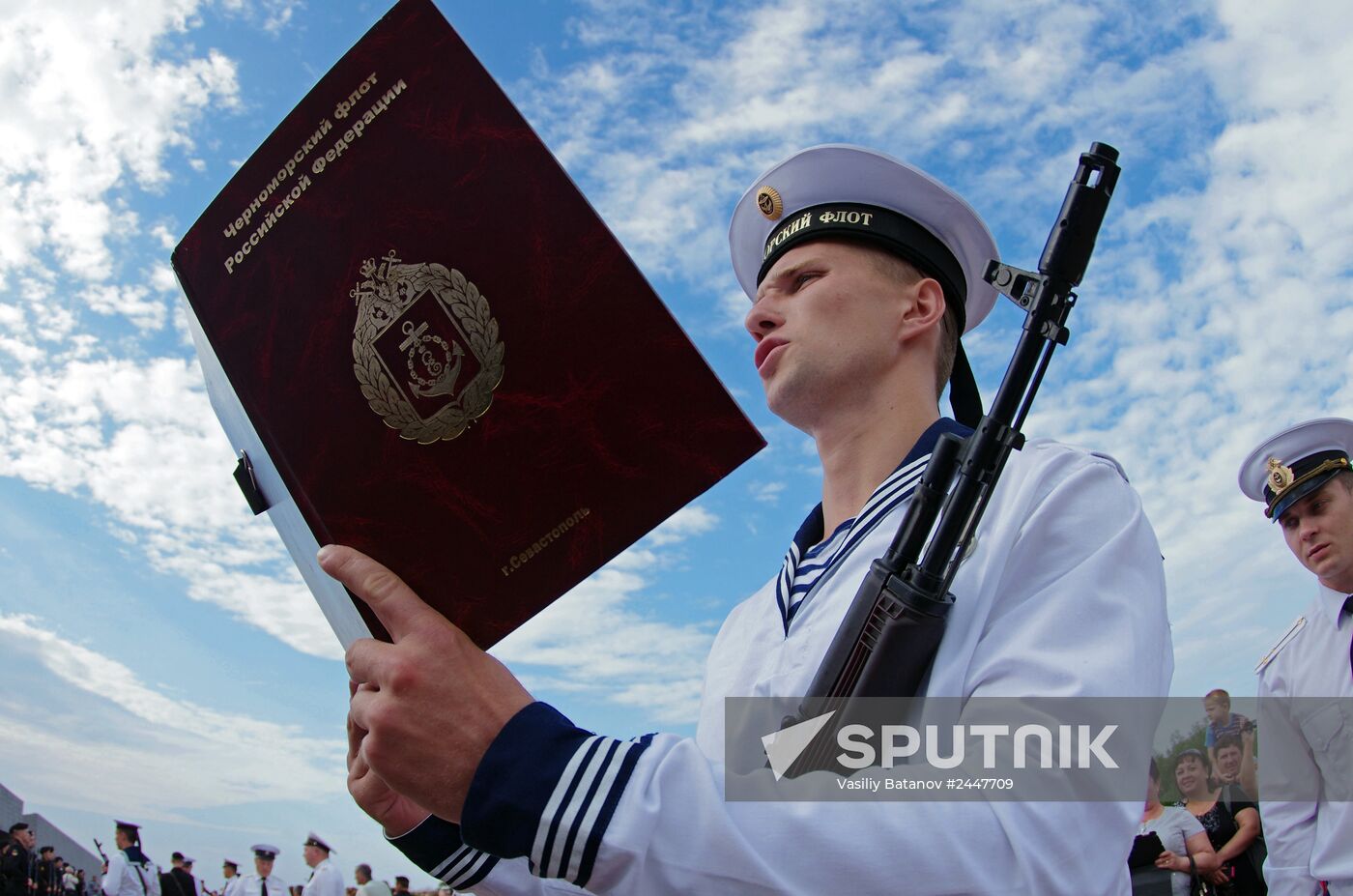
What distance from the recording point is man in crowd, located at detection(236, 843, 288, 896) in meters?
16.8

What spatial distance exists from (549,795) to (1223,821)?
6.62 meters

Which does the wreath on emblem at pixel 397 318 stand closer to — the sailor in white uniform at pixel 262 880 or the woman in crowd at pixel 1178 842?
the woman in crowd at pixel 1178 842

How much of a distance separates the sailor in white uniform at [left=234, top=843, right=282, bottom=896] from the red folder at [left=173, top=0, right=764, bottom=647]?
17604 millimetres

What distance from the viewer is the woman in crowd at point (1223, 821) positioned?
249 inches

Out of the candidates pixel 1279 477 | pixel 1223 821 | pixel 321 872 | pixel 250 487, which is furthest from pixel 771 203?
pixel 321 872

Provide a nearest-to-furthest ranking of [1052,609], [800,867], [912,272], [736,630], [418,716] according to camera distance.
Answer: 1. [800,867]
2. [418,716]
3. [1052,609]
4. [736,630]
5. [912,272]

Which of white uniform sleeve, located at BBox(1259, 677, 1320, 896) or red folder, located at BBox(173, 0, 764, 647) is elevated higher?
white uniform sleeve, located at BBox(1259, 677, 1320, 896)

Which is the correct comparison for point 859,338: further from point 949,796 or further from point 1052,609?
point 949,796

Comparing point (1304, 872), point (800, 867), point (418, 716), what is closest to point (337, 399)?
point (418, 716)

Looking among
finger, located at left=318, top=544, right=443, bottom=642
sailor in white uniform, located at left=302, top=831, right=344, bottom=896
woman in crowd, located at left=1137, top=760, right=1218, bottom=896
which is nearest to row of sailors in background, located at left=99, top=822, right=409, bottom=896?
sailor in white uniform, located at left=302, top=831, right=344, bottom=896

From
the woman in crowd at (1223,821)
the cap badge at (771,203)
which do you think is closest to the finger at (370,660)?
the cap badge at (771,203)

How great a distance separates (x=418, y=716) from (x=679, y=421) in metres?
0.63

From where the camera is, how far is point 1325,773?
4.95 metres

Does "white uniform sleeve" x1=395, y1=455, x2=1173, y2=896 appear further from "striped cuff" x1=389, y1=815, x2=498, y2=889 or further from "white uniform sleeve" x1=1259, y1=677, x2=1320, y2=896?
"white uniform sleeve" x1=1259, y1=677, x2=1320, y2=896
